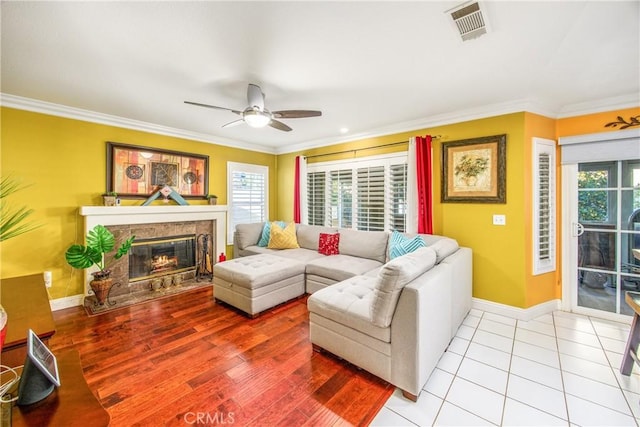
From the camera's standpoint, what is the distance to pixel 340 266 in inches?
134

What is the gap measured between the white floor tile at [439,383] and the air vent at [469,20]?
2.53m

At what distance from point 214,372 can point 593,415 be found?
2.63m

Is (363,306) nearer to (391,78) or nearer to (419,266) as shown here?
(419,266)

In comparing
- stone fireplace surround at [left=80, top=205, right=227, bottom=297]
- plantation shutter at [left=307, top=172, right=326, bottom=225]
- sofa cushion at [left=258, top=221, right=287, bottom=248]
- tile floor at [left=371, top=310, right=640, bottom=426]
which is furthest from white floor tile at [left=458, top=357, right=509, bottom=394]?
stone fireplace surround at [left=80, top=205, right=227, bottom=297]

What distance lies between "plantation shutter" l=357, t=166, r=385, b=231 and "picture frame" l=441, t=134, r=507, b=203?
95 cm

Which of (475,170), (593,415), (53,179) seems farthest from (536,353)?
(53,179)

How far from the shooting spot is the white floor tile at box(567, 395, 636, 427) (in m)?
1.62

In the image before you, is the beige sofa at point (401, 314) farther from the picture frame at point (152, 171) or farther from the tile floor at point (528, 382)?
the picture frame at point (152, 171)

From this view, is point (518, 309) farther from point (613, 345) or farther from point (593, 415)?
point (593, 415)

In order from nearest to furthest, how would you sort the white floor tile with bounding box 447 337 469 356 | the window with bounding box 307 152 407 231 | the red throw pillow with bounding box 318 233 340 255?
the white floor tile with bounding box 447 337 469 356 → the window with bounding box 307 152 407 231 → the red throw pillow with bounding box 318 233 340 255

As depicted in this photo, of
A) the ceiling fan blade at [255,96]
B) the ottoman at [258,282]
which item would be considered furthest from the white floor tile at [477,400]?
the ceiling fan blade at [255,96]

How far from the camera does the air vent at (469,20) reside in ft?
5.13

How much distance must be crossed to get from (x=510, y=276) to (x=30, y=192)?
18.8 ft

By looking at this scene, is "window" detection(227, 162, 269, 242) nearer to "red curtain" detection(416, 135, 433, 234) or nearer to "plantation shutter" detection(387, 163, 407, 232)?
"plantation shutter" detection(387, 163, 407, 232)
